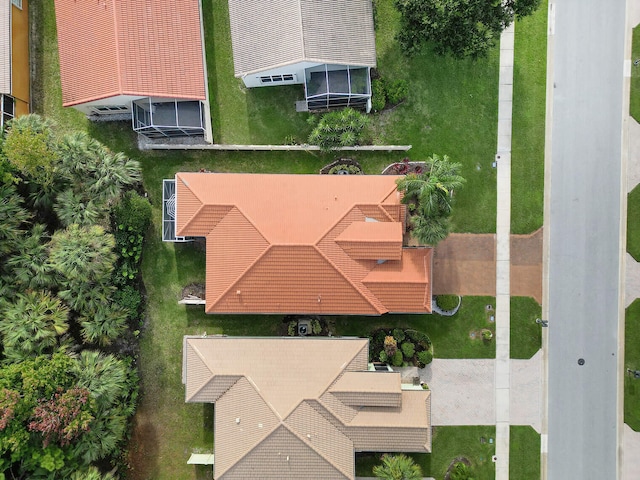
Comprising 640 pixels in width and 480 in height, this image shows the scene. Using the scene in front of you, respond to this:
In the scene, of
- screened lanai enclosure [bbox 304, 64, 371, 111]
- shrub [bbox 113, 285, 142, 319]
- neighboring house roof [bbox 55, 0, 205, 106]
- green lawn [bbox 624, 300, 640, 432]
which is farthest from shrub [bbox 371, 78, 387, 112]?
green lawn [bbox 624, 300, 640, 432]

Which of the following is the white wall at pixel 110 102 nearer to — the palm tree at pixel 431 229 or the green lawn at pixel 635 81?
the palm tree at pixel 431 229

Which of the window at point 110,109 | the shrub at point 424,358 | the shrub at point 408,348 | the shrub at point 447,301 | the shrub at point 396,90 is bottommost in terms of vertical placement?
the shrub at point 424,358

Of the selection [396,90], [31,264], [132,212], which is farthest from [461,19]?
[31,264]

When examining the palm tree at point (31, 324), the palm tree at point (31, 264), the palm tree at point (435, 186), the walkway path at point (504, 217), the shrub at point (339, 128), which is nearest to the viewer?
the palm tree at point (31, 324)

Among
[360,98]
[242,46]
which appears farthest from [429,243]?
[242,46]

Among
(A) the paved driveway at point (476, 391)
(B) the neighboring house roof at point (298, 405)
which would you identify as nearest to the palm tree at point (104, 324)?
(B) the neighboring house roof at point (298, 405)

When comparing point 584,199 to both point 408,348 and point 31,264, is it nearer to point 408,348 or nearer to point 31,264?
point 408,348

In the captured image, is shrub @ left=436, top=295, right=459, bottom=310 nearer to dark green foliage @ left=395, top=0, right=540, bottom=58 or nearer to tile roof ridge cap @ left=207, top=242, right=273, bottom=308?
tile roof ridge cap @ left=207, top=242, right=273, bottom=308

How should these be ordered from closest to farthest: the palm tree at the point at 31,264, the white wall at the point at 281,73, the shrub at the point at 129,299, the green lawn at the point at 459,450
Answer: the palm tree at the point at 31,264 → the white wall at the point at 281,73 → the shrub at the point at 129,299 → the green lawn at the point at 459,450
